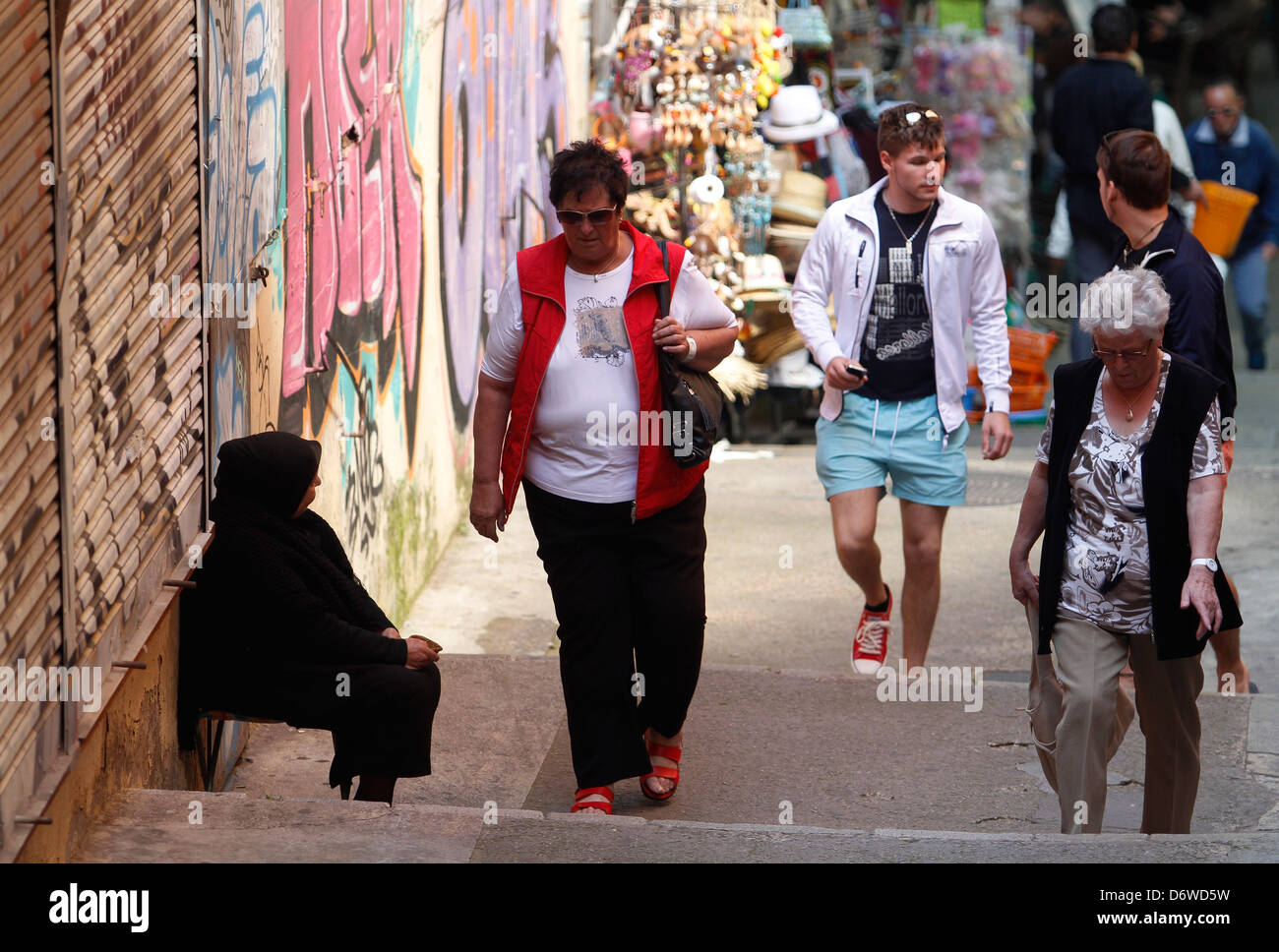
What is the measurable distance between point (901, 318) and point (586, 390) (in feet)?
5.03

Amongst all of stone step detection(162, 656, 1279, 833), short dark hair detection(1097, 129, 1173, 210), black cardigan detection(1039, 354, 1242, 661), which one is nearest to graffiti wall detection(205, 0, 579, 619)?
stone step detection(162, 656, 1279, 833)

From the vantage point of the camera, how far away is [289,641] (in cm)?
429

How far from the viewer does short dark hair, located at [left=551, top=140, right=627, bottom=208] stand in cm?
445

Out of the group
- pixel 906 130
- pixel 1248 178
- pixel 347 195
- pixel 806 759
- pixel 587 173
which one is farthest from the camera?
pixel 1248 178

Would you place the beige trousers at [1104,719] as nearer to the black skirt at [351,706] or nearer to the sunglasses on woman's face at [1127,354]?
the sunglasses on woman's face at [1127,354]

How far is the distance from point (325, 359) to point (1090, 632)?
2626 millimetres

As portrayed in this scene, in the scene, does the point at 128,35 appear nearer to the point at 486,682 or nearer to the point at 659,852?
the point at 659,852

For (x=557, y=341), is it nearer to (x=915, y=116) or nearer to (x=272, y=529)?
(x=272, y=529)

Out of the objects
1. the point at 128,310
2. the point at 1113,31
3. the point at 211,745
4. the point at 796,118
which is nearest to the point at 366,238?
the point at 211,745

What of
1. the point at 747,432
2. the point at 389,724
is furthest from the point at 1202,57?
the point at 389,724

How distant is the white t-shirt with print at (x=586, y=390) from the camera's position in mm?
4566

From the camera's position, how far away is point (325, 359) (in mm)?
5621

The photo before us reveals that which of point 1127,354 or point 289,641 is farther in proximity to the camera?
point 289,641

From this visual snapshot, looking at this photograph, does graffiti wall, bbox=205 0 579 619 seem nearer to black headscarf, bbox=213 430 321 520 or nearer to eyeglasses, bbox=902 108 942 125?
black headscarf, bbox=213 430 321 520
